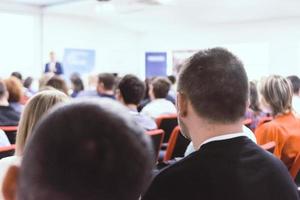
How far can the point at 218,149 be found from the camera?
1.29 meters

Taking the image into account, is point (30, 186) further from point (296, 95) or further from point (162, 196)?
point (296, 95)

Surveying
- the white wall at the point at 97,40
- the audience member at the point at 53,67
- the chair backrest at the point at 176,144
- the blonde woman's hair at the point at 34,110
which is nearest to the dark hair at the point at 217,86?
the blonde woman's hair at the point at 34,110

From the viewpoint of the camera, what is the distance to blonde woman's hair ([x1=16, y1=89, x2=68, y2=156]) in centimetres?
177

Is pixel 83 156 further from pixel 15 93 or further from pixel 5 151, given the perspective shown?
pixel 15 93

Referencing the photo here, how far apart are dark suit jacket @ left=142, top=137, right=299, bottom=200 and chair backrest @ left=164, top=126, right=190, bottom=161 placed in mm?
2443

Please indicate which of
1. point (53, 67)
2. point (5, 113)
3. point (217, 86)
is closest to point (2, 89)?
point (5, 113)

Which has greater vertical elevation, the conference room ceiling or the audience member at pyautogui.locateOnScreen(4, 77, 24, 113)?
the conference room ceiling

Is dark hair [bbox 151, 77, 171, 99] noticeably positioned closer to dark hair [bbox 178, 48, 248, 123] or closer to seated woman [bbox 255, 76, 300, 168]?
seated woman [bbox 255, 76, 300, 168]

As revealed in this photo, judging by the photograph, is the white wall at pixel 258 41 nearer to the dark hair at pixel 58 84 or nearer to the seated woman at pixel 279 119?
the dark hair at pixel 58 84

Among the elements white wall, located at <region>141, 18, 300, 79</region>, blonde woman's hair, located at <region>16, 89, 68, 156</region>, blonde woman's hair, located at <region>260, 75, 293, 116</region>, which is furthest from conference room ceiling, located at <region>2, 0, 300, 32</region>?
blonde woman's hair, located at <region>16, 89, 68, 156</region>

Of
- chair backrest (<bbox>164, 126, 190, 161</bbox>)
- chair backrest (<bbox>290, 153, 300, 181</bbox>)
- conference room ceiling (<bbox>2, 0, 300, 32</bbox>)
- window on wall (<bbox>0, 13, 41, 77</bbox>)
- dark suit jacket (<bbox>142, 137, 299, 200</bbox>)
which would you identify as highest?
conference room ceiling (<bbox>2, 0, 300, 32</bbox>)

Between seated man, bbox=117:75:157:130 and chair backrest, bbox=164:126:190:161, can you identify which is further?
seated man, bbox=117:75:157:130

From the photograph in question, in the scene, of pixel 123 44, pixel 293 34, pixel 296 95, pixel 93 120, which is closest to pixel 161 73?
pixel 123 44

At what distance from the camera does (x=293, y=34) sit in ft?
35.5
